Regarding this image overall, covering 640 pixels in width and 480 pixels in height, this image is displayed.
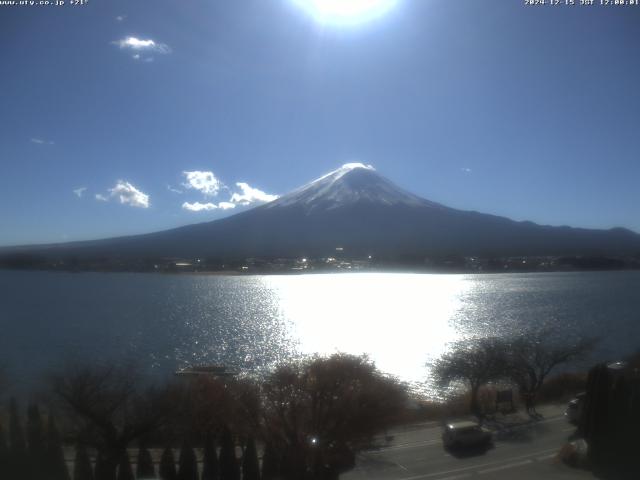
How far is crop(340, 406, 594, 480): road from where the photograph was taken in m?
4.21

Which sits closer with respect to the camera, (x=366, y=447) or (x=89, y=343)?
(x=366, y=447)

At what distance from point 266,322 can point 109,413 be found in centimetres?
1335

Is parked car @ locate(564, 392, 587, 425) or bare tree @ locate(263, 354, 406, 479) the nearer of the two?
bare tree @ locate(263, 354, 406, 479)

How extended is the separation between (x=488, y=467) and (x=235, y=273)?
36.8 m

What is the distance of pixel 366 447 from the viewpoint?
5176 millimetres

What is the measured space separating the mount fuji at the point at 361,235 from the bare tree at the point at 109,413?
3822cm

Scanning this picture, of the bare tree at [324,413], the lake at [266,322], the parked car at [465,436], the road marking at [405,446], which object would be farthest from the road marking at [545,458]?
the lake at [266,322]

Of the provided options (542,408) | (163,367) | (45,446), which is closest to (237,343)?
(163,367)

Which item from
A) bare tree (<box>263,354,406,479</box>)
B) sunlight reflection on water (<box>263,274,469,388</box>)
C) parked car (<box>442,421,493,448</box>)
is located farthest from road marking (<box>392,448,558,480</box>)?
sunlight reflection on water (<box>263,274,469,388</box>)

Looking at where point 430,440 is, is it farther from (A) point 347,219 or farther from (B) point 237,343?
(A) point 347,219

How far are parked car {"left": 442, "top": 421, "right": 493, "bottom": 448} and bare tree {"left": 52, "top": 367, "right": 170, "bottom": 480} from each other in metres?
2.46

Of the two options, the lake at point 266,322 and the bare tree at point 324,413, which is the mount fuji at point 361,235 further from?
the bare tree at point 324,413

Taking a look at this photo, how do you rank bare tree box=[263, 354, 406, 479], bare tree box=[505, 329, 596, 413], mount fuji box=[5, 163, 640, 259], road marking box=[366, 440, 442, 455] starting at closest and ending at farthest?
bare tree box=[263, 354, 406, 479] < road marking box=[366, 440, 442, 455] < bare tree box=[505, 329, 596, 413] < mount fuji box=[5, 163, 640, 259]

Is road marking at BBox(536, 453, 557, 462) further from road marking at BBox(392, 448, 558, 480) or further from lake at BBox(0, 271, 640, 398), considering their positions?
lake at BBox(0, 271, 640, 398)
